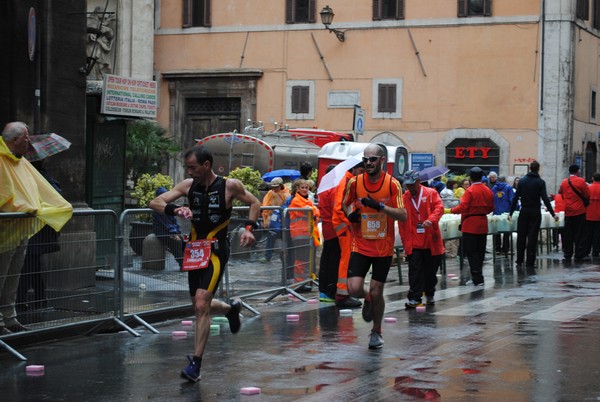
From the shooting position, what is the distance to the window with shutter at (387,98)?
1528 inches

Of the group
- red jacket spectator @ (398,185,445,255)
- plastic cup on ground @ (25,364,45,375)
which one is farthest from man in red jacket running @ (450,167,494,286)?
plastic cup on ground @ (25,364,45,375)

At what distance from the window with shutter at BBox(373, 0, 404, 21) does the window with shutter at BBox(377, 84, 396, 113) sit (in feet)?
7.80

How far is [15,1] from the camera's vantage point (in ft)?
44.2

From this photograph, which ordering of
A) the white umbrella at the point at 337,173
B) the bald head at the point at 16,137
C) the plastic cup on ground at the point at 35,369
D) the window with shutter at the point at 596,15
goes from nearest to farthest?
the plastic cup on ground at the point at 35,369 → the bald head at the point at 16,137 → the white umbrella at the point at 337,173 → the window with shutter at the point at 596,15

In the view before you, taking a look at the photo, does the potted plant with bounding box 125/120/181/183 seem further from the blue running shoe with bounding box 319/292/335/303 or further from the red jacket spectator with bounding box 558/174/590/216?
the blue running shoe with bounding box 319/292/335/303

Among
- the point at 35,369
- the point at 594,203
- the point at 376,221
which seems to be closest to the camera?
the point at 35,369

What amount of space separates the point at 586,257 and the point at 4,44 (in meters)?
13.9

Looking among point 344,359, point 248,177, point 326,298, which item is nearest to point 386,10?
point 248,177

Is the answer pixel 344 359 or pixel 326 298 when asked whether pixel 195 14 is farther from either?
pixel 344 359

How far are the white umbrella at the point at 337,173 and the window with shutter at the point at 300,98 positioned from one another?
1013 inches

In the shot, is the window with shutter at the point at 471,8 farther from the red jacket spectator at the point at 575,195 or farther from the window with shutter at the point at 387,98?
the red jacket spectator at the point at 575,195

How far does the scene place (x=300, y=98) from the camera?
1576 inches

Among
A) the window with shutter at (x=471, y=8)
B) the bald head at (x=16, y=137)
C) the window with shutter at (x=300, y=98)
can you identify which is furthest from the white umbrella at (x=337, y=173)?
the window with shutter at (x=300, y=98)

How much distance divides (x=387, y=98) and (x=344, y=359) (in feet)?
97.9
